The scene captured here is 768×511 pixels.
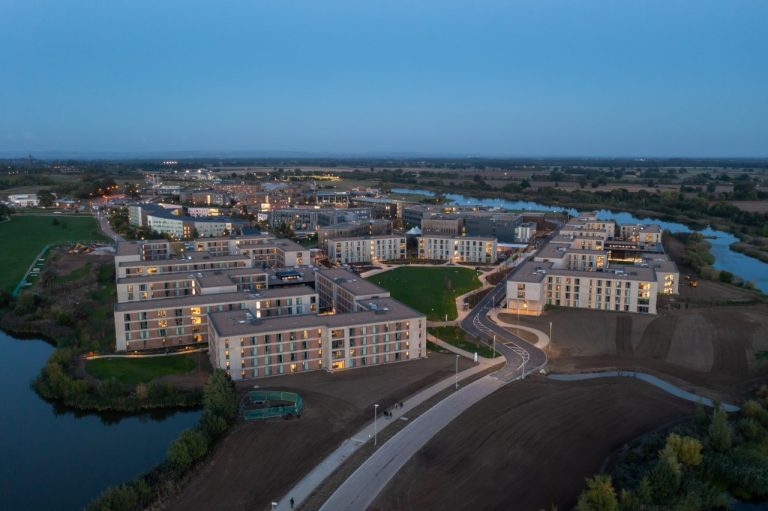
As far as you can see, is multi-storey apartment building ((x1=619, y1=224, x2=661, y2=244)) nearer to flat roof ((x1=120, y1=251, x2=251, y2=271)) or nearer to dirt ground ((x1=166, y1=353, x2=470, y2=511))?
dirt ground ((x1=166, y1=353, x2=470, y2=511))

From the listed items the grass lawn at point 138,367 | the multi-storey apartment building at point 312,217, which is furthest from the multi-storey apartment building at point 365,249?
the grass lawn at point 138,367

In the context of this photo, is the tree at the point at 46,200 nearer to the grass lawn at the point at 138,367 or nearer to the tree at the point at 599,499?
the grass lawn at the point at 138,367

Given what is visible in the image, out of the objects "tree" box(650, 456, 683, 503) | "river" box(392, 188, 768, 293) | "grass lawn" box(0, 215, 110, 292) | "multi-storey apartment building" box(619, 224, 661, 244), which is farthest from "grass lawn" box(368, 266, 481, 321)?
"grass lawn" box(0, 215, 110, 292)

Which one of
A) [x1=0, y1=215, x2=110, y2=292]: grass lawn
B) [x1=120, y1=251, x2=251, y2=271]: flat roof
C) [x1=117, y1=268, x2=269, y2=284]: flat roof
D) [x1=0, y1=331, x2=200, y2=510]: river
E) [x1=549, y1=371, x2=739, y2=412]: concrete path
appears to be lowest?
[x1=0, y1=331, x2=200, y2=510]: river

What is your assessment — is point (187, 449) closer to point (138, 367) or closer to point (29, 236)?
point (138, 367)

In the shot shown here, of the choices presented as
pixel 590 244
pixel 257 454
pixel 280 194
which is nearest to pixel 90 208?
pixel 280 194

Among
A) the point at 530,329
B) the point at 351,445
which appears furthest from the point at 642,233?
the point at 351,445

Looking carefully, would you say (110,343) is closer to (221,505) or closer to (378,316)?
(378,316)
